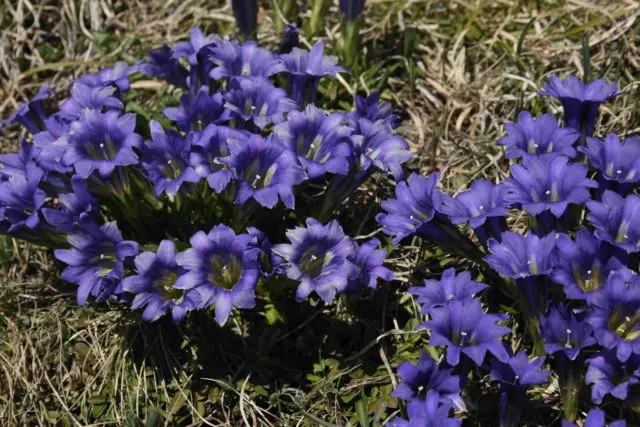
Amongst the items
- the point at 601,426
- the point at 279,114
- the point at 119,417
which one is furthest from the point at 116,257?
the point at 601,426

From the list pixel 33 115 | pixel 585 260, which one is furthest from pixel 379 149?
pixel 33 115

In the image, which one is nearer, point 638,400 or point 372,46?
point 638,400

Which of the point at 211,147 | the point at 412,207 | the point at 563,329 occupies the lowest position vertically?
the point at 563,329

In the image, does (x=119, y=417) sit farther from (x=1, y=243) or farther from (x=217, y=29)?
(x=217, y=29)

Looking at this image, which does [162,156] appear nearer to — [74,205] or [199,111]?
[199,111]

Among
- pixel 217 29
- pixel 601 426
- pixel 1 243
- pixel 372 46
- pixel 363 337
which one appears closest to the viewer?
pixel 601 426

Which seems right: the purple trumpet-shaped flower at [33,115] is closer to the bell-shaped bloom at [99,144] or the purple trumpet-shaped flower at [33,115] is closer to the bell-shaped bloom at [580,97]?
the bell-shaped bloom at [99,144]

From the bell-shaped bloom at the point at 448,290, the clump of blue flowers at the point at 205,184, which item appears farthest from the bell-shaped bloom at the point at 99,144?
the bell-shaped bloom at the point at 448,290
